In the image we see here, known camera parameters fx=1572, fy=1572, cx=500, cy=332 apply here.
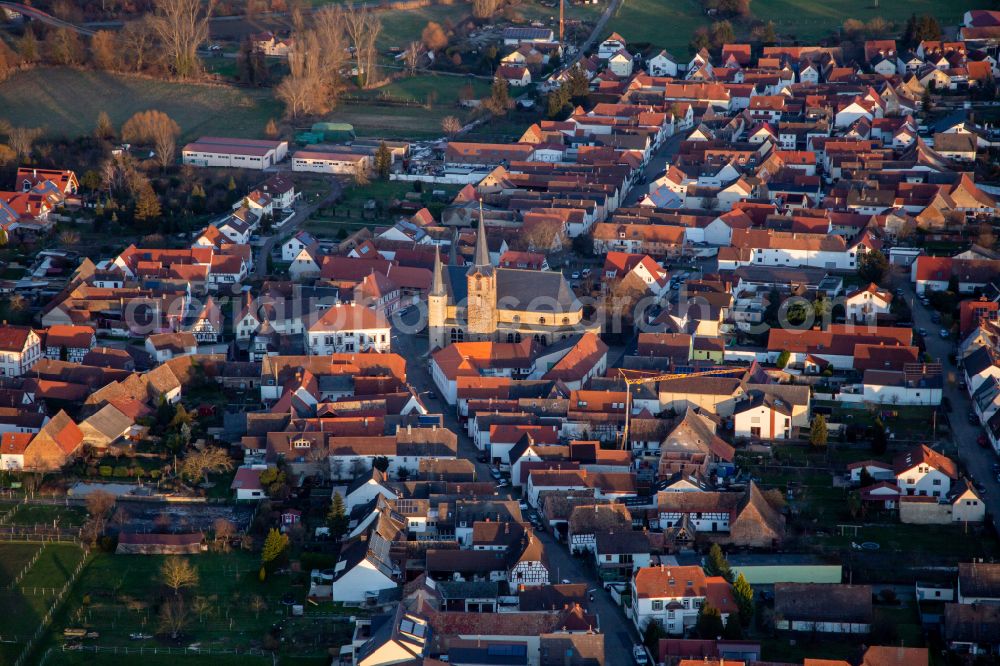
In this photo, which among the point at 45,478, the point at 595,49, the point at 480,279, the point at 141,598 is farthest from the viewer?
the point at 595,49

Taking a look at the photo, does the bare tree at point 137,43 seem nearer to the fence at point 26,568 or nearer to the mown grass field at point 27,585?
the mown grass field at point 27,585

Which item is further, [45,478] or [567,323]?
[567,323]

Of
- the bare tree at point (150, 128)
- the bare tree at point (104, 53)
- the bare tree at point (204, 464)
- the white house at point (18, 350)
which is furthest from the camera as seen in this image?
the bare tree at point (104, 53)

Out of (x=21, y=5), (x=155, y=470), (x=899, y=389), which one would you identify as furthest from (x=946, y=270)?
(x=21, y=5)

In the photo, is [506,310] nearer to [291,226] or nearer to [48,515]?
[291,226]

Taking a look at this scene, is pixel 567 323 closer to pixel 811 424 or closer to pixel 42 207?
pixel 811 424

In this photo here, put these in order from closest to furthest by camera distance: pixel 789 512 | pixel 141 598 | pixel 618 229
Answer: pixel 141 598 → pixel 789 512 → pixel 618 229

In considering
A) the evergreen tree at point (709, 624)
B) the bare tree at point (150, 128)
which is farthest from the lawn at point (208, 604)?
the bare tree at point (150, 128)
